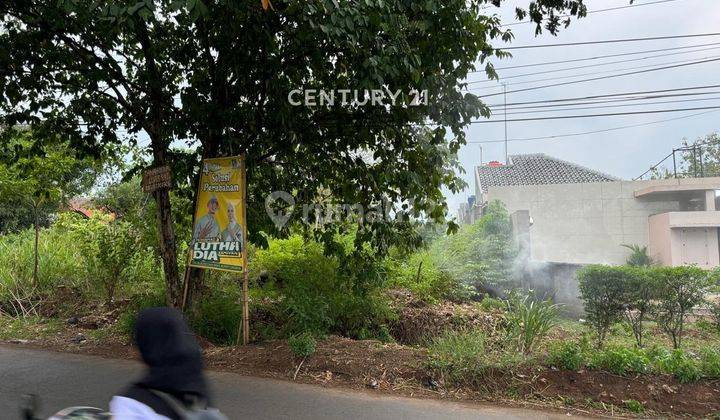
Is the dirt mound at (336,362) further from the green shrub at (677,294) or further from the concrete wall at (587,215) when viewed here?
the concrete wall at (587,215)

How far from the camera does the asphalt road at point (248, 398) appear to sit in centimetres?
478

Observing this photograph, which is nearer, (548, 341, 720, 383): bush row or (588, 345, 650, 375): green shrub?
(548, 341, 720, 383): bush row

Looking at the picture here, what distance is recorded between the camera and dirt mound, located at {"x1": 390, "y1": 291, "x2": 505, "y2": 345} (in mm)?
8336

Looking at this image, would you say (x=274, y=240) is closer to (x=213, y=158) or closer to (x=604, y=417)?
(x=213, y=158)

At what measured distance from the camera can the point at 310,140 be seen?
7102 mm

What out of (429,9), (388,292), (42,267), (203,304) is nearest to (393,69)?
(429,9)

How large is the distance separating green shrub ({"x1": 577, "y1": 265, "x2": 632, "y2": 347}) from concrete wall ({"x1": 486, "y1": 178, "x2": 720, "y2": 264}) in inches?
748

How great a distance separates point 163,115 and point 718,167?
3910 centimetres

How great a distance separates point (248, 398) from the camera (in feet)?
17.0

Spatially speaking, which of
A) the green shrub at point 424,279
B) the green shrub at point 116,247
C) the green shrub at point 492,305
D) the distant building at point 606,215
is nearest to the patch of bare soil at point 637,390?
the green shrub at point 424,279

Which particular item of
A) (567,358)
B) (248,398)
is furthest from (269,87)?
(567,358)

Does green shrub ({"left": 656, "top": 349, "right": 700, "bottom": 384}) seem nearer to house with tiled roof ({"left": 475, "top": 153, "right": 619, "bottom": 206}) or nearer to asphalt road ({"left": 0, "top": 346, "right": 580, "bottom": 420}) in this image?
asphalt road ({"left": 0, "top": 346, "right": 580, "bottom": 420})

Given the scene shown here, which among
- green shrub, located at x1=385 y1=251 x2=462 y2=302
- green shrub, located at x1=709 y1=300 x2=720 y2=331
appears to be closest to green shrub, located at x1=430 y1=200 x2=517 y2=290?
green shrub, located at x1=385 y1=251 x2=462 y2=302

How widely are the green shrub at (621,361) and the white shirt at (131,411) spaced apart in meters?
4.79
